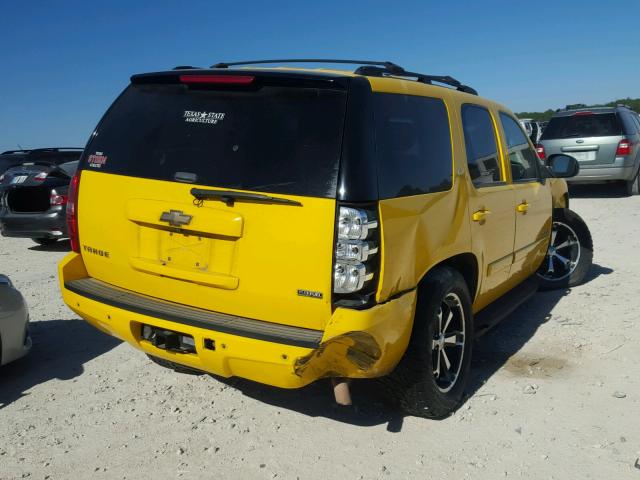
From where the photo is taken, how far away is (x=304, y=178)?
2.79 meters

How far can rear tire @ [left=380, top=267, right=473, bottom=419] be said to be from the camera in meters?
3.25

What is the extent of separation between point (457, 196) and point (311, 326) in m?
1.30

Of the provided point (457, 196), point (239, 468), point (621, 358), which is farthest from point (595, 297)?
point (239, 468)

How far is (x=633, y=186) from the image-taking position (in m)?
13.5

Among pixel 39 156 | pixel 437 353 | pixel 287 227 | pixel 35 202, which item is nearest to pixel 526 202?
pixel 437 353

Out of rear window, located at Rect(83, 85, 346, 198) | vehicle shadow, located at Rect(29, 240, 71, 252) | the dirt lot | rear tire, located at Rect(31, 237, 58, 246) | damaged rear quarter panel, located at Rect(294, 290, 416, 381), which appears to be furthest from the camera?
rear tire, located at Rect(31, 237, 58, 246)

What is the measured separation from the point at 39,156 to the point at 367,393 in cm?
1004

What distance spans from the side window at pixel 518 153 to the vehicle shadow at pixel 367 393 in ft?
4.21

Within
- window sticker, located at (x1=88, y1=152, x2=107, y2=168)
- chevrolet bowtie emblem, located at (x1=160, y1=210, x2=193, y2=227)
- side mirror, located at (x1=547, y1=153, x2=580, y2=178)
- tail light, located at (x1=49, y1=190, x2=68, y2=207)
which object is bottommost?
tail light, located at (x1=49, y1=190, x2=68, y2=207)

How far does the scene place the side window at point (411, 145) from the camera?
297 centimetres

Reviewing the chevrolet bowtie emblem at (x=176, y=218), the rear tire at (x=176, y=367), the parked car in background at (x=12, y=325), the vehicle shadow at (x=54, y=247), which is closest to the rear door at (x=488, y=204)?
the chevrolet bowtie emblem at (x=176, y=218)

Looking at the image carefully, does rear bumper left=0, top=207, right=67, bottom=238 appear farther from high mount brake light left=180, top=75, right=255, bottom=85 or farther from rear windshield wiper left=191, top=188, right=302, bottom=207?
rear windshield wiper left=191, top=188, right=302, bottom=207

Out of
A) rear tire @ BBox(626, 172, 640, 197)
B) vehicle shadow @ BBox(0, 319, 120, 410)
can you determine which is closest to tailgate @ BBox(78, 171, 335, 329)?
vehicle shadow @ BBox(0, 319, 120, 410)

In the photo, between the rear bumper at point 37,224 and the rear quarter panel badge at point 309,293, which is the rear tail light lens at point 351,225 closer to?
the rear quarter panel badge at point 309,293
